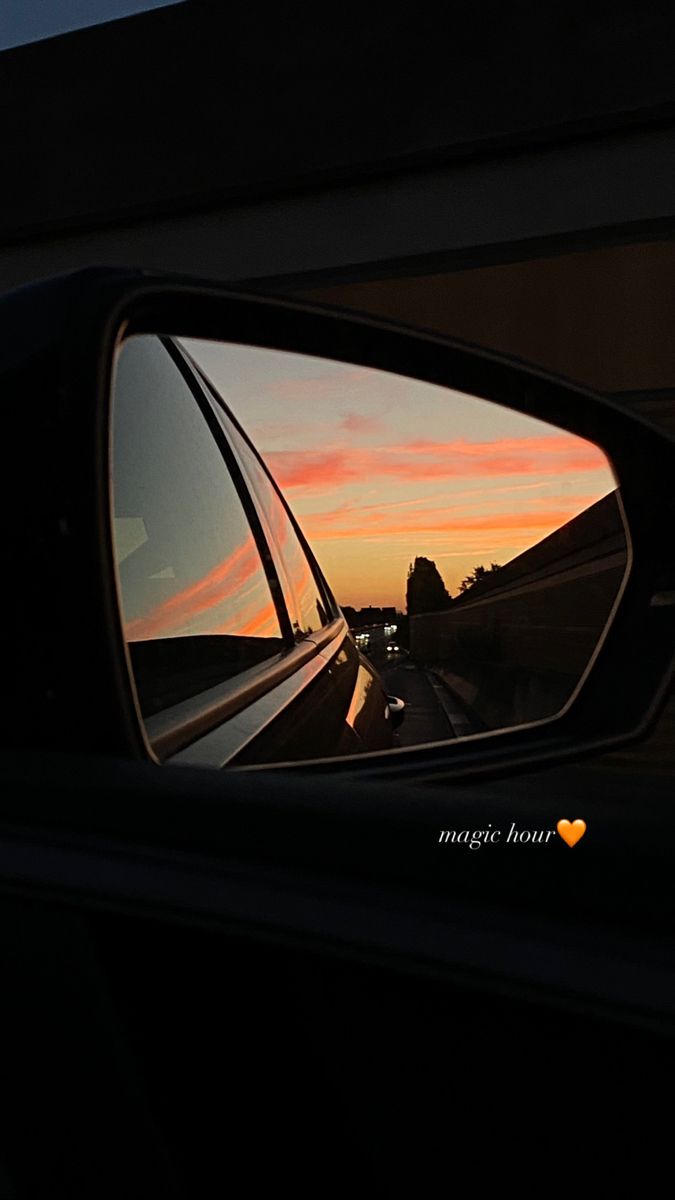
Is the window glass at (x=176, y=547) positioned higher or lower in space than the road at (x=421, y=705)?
higher

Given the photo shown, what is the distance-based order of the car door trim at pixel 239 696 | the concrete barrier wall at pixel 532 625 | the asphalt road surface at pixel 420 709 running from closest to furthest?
the car door trim at pixel 239 696, the asphalt road surface at pixel 420 709, the concrete barrier wall at pixel 532 625

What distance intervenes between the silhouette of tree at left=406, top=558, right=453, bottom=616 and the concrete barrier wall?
0.5 inches

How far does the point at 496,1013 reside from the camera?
2.24ft

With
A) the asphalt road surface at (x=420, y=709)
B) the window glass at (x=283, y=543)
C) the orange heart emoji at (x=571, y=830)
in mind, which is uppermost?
the window glass at (x=283, y=543)

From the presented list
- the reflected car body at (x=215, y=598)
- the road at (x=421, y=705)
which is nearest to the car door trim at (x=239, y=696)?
the reflected car body at (x=215, y=598)

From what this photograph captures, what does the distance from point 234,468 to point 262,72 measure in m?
5.70

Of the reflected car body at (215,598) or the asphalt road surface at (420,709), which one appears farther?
the asphalt road surface at (420,709)

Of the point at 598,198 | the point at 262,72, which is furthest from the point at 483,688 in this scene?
the point at 262,72

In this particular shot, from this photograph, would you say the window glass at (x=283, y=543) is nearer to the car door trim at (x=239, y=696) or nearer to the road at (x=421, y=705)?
the car door trim at (x=239, y=696)

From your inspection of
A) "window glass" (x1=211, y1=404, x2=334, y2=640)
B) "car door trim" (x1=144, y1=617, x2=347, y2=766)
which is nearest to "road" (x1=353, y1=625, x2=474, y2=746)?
"car door trim" (x1=144, y1=617, x2=347, y2=766)

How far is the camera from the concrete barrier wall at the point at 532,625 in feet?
4.40

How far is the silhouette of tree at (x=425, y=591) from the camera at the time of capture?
1254 millimetres

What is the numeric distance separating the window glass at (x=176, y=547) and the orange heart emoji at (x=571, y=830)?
0.35m

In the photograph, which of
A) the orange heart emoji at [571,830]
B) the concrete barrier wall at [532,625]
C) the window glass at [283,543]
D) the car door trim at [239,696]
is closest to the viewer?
the orange heart emoji at [571,830]
